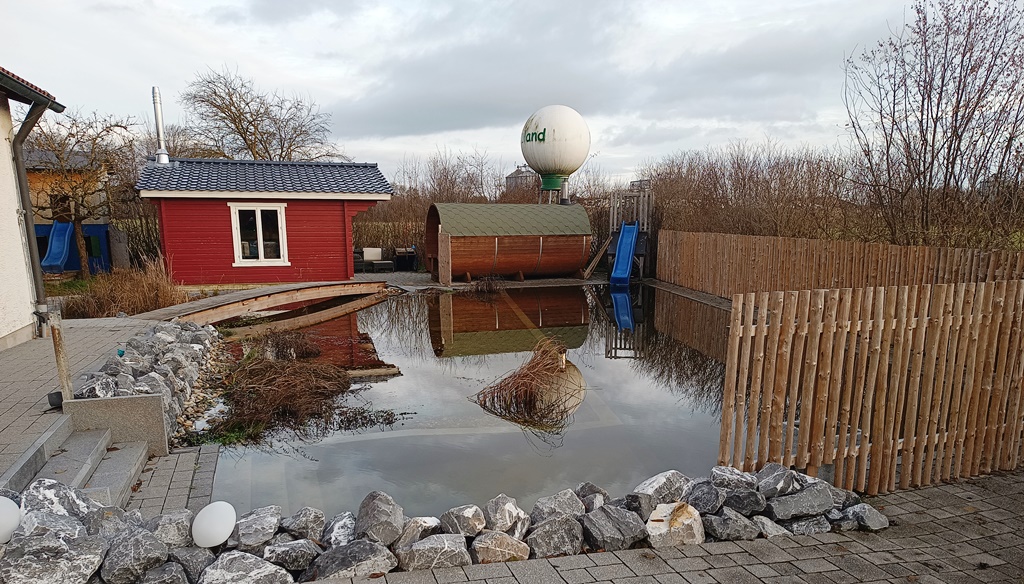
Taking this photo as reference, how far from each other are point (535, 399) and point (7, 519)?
4.53 meters

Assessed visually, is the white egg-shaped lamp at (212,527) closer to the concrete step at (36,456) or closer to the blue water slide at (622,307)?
the concrete step at (36,456)

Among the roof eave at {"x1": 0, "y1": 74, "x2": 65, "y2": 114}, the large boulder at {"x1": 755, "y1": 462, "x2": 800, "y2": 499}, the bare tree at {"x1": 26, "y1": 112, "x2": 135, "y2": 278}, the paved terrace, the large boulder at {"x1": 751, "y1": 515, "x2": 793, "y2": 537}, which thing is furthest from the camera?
the bare tree at {"x1": 26, "y1": 112, "x2": 135, "y2": 278}

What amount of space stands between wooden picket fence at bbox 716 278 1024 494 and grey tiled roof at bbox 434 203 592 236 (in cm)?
1250

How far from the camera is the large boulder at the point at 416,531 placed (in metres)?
3.07

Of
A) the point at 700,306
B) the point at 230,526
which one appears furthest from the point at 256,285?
the point at 230,526

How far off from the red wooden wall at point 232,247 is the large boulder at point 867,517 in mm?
14453

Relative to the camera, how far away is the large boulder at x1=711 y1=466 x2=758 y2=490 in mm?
3580

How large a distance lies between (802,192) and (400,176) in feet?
66.4

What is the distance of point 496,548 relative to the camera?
3037 millimetres

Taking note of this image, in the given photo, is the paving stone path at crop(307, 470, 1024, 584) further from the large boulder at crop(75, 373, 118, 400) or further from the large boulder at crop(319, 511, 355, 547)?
the large boulder at crop(75, 373, 118, 400)

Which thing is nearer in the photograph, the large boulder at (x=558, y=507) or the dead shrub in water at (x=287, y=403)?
the large boulder at (x=558, y=507)

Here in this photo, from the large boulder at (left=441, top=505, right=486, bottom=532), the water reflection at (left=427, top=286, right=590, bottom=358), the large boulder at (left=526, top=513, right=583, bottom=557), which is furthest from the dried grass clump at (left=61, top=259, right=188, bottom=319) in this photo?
the large boulder at (left=526, top=513, right=583, bottom=557)

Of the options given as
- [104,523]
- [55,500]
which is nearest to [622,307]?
[104,523]

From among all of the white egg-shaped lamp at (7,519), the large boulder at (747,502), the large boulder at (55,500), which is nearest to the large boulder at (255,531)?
the large boulder at (55,500)
